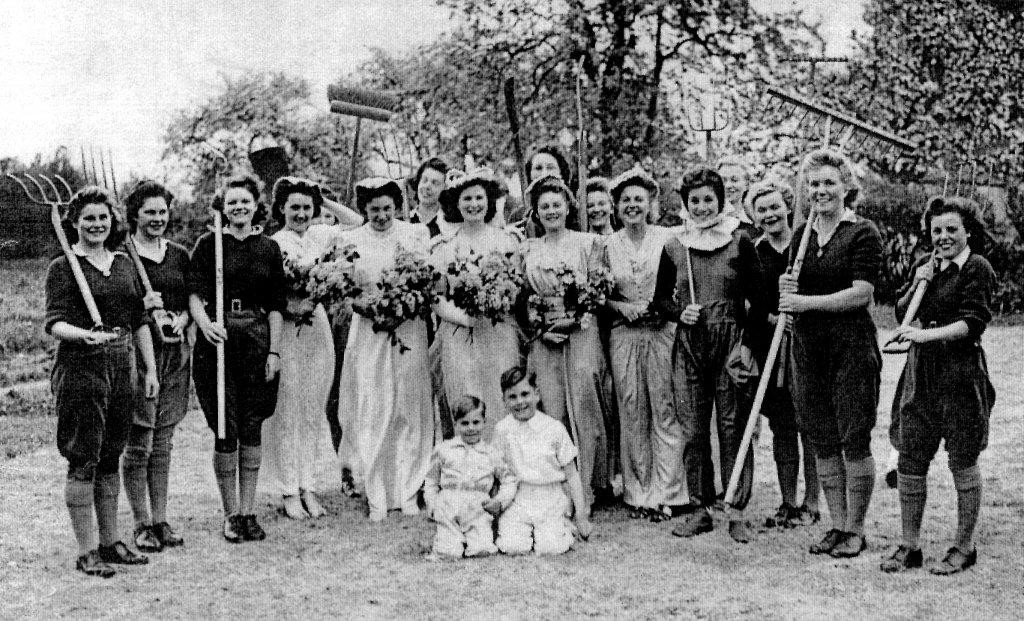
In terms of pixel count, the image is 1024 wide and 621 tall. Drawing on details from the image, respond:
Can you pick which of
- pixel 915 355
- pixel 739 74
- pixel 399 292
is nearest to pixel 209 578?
pixel 399 292

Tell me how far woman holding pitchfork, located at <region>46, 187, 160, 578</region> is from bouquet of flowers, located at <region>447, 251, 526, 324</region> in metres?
1.87

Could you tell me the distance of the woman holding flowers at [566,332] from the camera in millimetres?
6598

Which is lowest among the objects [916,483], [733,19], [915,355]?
[916,483]

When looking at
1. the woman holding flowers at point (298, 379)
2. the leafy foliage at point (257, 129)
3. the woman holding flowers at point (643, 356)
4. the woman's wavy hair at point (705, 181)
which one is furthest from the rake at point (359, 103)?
the leafy foliage at point (257, 129)

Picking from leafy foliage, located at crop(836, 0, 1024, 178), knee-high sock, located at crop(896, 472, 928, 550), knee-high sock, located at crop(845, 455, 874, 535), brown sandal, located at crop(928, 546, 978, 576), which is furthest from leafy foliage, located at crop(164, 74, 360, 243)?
brown sandal, located at crop(928, 546, 978, 576)

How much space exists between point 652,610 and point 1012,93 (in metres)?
16.4

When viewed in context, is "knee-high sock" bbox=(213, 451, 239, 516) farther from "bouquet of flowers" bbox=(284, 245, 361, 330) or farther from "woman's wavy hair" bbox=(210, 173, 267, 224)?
"woman's wavy hair" bbox=(210, 173, 267, 224)

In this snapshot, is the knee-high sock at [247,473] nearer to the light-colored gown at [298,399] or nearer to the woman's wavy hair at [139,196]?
the light-colored gown at [298,399]

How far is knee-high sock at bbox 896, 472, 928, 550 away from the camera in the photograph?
17.5ft

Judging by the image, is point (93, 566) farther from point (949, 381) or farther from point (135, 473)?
point (949, 381)

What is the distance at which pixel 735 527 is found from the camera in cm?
617

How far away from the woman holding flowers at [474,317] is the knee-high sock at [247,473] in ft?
4.30

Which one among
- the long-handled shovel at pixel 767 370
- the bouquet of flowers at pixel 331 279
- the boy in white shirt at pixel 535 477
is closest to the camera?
the long-handled shovel at pixel 767 370

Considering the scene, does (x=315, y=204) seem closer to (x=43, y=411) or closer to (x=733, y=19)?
(x=43, y=411)
